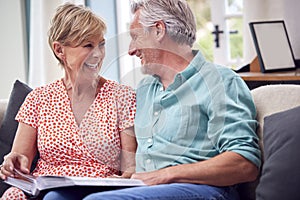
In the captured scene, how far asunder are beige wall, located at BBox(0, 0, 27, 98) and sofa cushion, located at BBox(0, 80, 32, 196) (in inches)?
53.5

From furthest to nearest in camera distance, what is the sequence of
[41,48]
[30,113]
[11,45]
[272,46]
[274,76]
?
[11,45], [41,48], [272,46], [274,76], [30,113]

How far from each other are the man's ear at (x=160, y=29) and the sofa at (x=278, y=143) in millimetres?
365

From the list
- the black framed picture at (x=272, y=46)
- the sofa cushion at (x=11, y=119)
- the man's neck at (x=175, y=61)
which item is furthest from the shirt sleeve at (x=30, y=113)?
the black framed picture at (x=272, y=46)

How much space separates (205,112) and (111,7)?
212cm

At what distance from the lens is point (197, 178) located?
5.80 ft

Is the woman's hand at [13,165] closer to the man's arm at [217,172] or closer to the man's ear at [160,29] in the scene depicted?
the man's arm at [217,172]

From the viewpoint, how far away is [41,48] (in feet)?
12.0

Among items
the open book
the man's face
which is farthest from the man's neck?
the open book

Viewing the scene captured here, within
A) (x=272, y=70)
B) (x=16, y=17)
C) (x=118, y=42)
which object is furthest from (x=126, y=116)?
(x=16, y=17)

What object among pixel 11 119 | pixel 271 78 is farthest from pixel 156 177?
pixel 271 78

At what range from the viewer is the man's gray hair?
6.42ft

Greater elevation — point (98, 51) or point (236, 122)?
point (98, 51)

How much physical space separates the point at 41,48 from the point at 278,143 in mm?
2223

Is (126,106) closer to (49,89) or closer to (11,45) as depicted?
(49,89)
